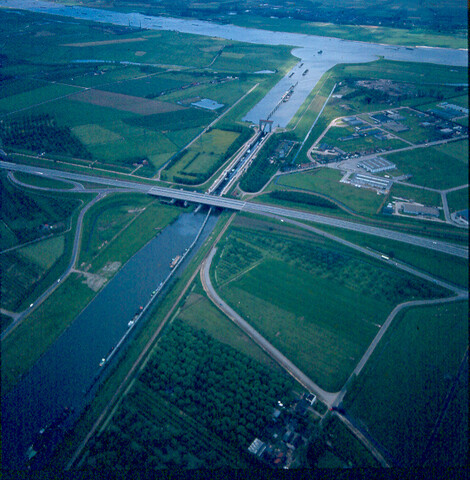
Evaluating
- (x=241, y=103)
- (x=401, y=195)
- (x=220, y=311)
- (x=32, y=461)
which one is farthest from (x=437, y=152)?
(x=32, y=461)

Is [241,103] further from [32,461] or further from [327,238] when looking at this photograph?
[32,461]

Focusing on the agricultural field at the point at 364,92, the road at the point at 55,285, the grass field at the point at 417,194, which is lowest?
the road at the point at 55,285

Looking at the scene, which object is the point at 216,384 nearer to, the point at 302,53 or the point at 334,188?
the point at 334,188

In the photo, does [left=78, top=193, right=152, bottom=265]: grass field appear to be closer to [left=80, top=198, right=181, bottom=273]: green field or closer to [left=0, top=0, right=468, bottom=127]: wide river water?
[left=80, top=198, right=181, bottom=273]: green field

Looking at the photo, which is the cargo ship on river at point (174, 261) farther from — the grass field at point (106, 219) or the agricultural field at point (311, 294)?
the grass field at point (106, 219)

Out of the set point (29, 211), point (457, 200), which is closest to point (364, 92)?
point (457, 200)

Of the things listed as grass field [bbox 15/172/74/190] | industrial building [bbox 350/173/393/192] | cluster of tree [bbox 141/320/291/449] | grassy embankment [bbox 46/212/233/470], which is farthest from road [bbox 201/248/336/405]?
grass field [bbox 15/172/74/190]

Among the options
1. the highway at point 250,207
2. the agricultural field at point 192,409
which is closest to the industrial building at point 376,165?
the highway at point 250,207
